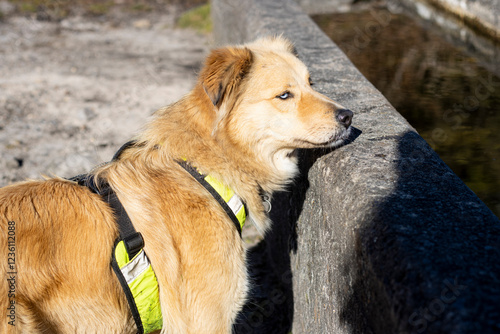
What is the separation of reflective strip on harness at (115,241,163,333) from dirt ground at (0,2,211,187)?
1519 millimetres

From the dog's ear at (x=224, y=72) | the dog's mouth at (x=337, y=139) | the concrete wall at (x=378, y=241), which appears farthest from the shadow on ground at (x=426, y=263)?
the dog's ear at (x=224, y=72)

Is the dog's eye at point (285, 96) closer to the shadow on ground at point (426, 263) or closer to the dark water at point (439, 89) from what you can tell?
the shadow on ground at point (426, 263)

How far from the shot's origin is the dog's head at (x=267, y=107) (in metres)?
2.45

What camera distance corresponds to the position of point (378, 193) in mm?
1836

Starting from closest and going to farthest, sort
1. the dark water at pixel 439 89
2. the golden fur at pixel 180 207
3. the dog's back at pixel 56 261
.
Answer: the dog's back at pixel 56 261 → the golden fur at pixel 180 207 → the dark water at pixel 439 89

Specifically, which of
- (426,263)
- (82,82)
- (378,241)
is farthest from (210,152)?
(82,82)

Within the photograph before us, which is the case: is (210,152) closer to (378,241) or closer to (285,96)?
(285,96)

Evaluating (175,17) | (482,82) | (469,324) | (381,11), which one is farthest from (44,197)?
(175,17)

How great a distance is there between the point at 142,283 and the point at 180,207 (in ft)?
1.40

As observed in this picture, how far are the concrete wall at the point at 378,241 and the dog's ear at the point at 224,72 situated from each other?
678mm

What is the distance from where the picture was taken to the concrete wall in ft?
4.41

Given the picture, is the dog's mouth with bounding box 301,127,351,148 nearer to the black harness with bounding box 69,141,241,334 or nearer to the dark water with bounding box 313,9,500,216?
the black harness with bounding box 69,141,241,334

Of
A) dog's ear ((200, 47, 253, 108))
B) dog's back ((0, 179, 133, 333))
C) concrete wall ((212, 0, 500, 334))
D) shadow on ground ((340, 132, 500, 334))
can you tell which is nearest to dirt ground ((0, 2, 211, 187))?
dog's ear ((200, 47, 253, 108))

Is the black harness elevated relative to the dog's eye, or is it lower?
lower
